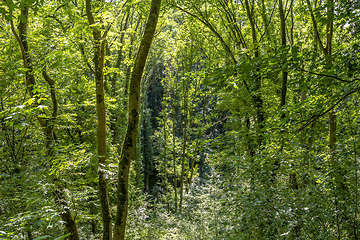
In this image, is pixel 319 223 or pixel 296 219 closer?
pixel 319 223

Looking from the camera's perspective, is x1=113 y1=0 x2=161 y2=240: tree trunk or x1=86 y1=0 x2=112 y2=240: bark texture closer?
x1=113 y1=0 x2=161 y2=240: tree trunk

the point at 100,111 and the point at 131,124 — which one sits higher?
the point at 100,111

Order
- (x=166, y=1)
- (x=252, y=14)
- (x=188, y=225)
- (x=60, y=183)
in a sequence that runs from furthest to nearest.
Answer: (x=188, y=225)
(x=166, y=1)
(x=252, y=14)
(x=60, y=183)

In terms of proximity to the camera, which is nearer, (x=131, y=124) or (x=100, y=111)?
(x=131, y=124)

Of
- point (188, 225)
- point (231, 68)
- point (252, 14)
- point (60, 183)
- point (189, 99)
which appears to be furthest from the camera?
point (189, 99)

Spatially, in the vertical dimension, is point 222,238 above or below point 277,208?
below

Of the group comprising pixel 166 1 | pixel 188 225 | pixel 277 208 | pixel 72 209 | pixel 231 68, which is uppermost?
pixel 166 1

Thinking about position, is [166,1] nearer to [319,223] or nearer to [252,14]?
[252,14]

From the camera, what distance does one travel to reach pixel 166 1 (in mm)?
6379

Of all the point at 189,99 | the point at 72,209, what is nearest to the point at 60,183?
the point at 72,209

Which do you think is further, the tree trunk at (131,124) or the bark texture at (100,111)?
the bark texture at (100,111)

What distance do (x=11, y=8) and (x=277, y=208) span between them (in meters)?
3.69

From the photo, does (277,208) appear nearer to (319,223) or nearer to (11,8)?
(319,223)

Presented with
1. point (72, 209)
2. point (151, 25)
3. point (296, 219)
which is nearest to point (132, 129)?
point (151, 25)
